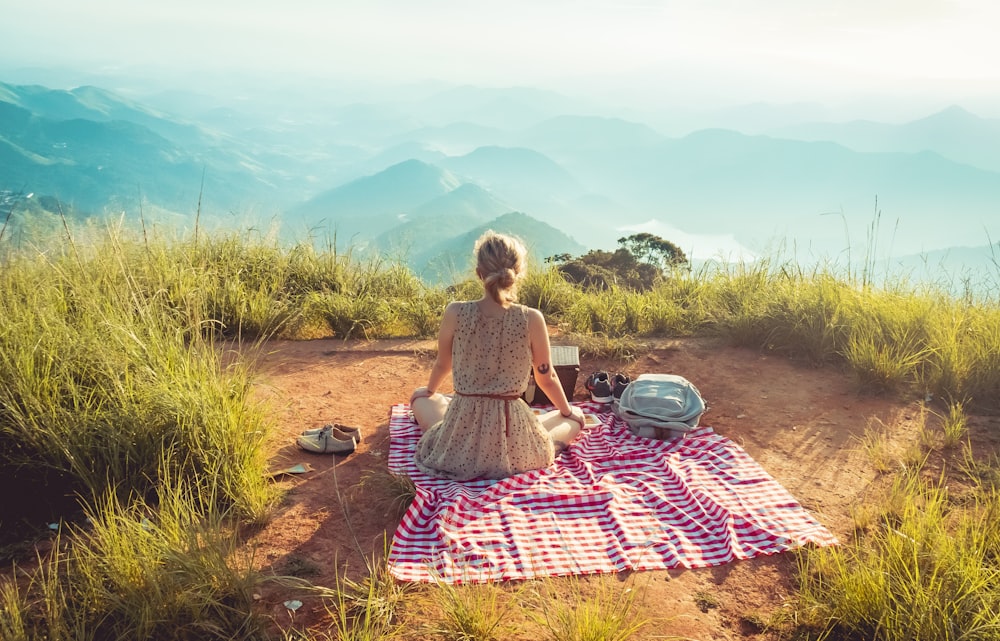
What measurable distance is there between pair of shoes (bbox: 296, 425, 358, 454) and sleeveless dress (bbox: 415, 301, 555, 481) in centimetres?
62

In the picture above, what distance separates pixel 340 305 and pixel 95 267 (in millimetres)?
2082

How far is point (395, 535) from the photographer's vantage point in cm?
299

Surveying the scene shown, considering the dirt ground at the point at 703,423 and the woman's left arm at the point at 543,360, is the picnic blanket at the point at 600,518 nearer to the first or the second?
the dirt ground at the point at 703,423

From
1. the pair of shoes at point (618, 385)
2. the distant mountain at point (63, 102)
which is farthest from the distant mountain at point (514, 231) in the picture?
the distant mountain at point (63, 102)

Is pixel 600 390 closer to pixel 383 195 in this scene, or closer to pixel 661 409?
pixel 661 409

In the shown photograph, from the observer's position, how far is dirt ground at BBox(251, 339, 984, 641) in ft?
8.86

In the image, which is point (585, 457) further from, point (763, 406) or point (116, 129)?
point (116, 129)

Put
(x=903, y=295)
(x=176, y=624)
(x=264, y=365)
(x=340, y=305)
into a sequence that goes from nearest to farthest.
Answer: (x=176, y=624) < (x=264, y=365) < (x=903, y=295) < (x=340, y=305)

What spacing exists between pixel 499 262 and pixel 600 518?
1.40 metres

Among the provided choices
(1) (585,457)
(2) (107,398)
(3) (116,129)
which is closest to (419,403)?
(1) (585,457)

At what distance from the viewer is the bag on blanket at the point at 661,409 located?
416 centimetres

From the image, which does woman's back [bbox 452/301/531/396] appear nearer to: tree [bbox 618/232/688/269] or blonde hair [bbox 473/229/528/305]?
blonde hair [bbox 473/229/528/305]

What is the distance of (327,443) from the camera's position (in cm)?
392

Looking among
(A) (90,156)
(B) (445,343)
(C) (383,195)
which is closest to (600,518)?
(B) (445,343)
